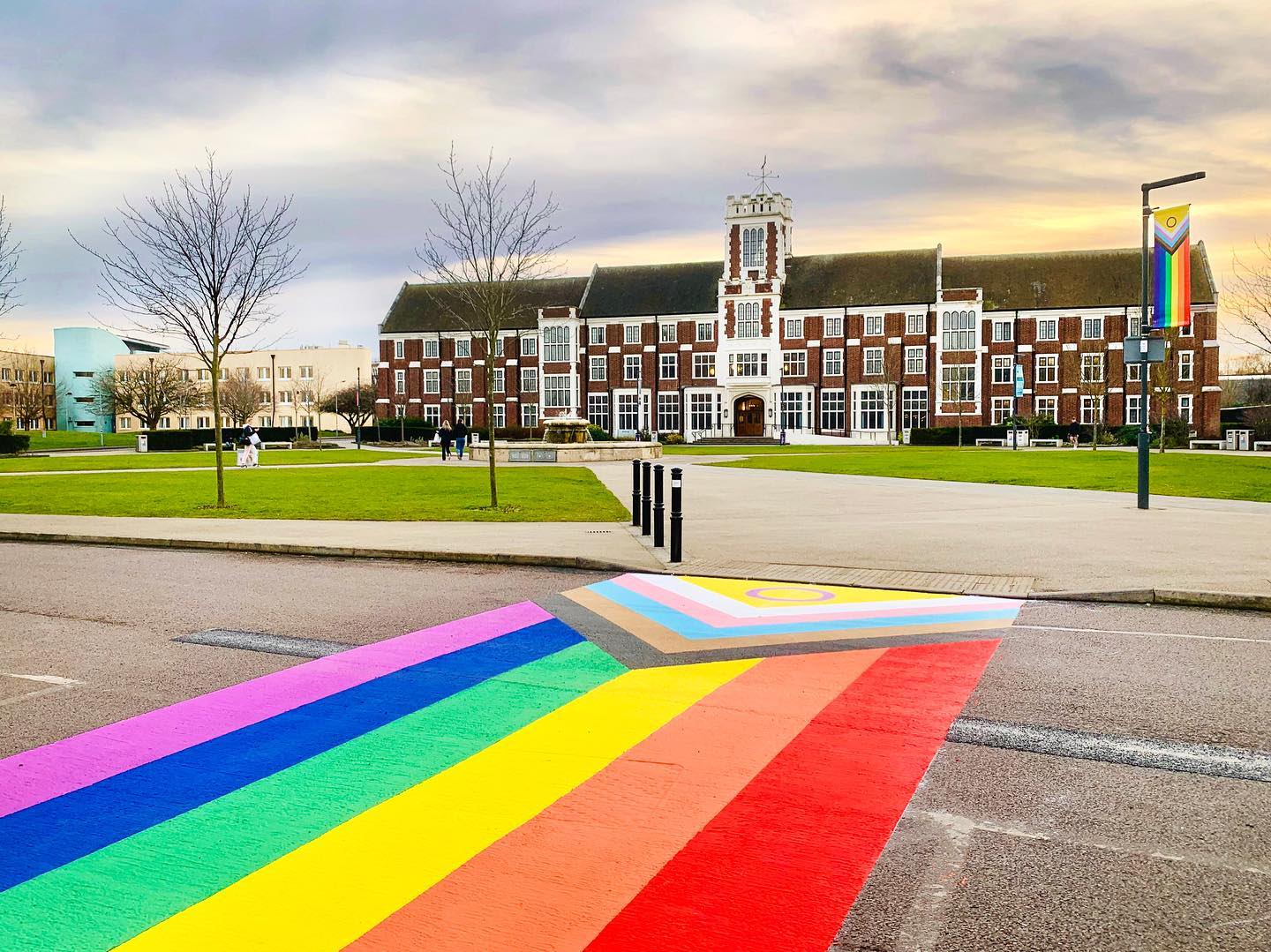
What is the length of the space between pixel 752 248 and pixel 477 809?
232 ft

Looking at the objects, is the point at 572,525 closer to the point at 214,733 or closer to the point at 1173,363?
the point at 214,733

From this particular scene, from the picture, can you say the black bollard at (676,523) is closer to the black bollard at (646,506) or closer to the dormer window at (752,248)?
the black bollard at (646,506)

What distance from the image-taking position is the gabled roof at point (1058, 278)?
213 feet

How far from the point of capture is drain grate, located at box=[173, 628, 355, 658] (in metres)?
7.18

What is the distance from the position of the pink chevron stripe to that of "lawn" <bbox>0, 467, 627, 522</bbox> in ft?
22.0

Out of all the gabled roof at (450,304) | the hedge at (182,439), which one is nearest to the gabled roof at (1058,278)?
the gabled roof at (450,304)

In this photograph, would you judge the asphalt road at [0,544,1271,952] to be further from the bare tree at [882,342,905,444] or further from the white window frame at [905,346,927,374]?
the white window frame at [905,346,927,374]

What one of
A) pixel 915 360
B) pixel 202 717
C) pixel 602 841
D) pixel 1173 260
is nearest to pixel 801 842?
pixel 602 841

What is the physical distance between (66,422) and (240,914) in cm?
12992

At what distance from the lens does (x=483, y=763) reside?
4.77 m

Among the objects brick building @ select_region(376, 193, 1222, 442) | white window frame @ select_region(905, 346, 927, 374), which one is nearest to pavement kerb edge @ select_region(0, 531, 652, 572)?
brick building @ select_region(376, 193, 1222, 442)

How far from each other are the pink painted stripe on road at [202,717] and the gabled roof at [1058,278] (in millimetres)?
66017

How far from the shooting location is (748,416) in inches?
2869

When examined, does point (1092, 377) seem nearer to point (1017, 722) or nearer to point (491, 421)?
point (491, 421)
